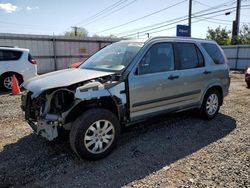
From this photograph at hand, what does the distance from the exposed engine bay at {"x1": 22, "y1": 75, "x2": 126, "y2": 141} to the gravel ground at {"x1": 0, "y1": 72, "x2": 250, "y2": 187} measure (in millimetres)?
520

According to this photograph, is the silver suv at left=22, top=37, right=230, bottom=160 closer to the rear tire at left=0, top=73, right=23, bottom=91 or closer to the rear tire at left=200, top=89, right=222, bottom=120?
the rear tire at left=200, top=89, right=222, bottom=120

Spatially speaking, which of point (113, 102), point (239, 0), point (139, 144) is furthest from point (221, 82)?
point (239, 0)

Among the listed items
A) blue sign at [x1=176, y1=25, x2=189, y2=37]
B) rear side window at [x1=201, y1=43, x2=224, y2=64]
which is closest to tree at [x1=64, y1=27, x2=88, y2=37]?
blue sign at [x1=176, y1=25, x2=189, y2=37]

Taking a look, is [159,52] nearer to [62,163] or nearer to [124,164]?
[124,164]

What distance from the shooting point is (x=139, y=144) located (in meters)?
4.16

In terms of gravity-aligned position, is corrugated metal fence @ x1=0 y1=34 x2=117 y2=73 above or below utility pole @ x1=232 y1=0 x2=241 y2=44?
below

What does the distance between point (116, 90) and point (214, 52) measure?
3.05m

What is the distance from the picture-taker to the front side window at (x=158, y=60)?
406 centimetres

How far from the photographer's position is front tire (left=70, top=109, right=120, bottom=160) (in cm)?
334

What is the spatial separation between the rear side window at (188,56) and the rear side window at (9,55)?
7.19m

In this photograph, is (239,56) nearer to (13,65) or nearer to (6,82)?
(13,65)

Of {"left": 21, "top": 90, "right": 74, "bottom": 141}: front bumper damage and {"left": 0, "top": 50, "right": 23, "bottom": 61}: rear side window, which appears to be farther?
{"left": 0, "top": 50, "right": 23, "bottom": 61}: rear side window

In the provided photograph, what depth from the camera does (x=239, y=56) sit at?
2102cm

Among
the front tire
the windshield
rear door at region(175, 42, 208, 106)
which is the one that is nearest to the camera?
the front tire
